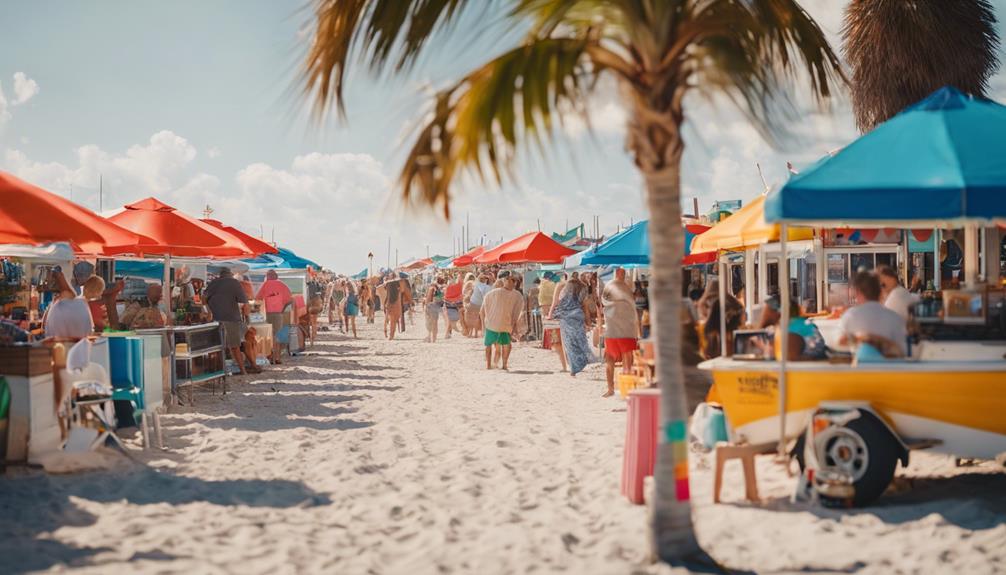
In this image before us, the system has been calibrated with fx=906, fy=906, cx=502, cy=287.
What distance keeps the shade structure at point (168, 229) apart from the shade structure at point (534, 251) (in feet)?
24.8

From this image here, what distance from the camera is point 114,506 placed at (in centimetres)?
622

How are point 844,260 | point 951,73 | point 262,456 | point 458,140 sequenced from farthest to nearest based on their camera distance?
point 844,260, point 951,73, point 262,456, point 458,140

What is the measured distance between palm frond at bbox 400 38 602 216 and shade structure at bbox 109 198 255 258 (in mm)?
7815

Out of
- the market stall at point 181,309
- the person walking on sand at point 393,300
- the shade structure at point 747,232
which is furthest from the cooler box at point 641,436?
the person walking on sand at point 393,300

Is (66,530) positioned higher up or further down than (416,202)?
further down

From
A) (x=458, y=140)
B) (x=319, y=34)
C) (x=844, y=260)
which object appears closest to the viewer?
(x=458, y=140)

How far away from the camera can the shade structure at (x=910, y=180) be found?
5.66m

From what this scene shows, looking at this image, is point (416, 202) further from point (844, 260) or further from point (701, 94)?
point (844, 260)

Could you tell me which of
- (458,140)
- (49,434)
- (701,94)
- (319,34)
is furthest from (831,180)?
(49,434)

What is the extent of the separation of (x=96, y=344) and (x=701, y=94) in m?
6.08

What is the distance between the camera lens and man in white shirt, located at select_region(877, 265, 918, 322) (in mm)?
7223

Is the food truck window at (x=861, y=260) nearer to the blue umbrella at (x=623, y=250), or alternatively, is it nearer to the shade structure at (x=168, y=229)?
the blue umbrella at (x=623, y=250)

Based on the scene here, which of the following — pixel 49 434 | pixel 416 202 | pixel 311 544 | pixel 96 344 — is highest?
pixel 416 202

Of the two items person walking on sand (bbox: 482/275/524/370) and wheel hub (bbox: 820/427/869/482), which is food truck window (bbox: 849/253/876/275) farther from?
wheel hub (bbox: 820/427/869/482)
